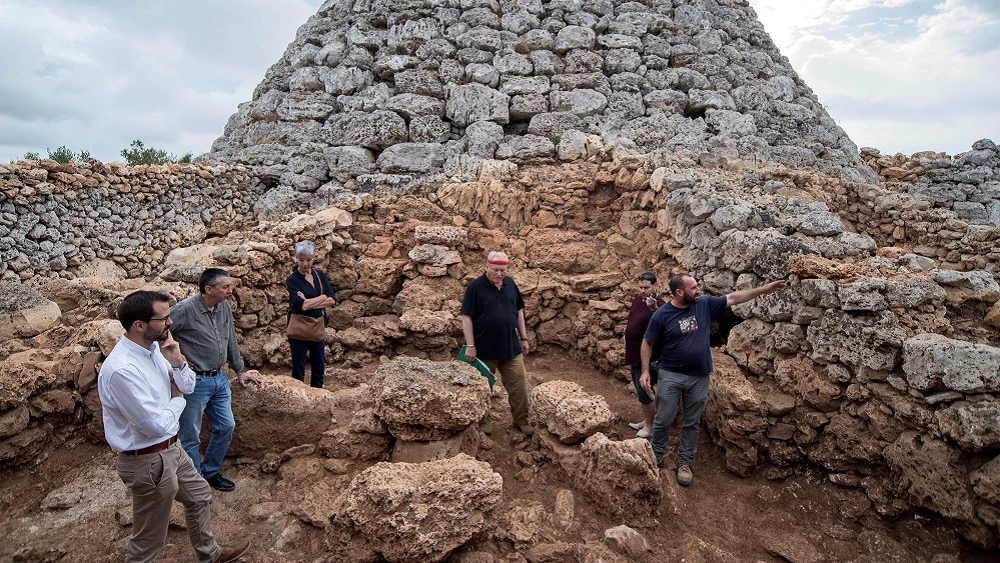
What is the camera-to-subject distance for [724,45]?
8.88 m

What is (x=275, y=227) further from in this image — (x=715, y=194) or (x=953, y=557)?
(x=953, y=557)

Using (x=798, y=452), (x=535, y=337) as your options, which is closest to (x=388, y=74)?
(x=535, y=337)

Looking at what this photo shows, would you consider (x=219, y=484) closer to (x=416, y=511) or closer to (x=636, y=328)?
(x=416, y=511)

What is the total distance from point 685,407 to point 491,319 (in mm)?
1682

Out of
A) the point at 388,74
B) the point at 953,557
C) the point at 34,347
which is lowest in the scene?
the point at 953,557

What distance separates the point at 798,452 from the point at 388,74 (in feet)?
24.3

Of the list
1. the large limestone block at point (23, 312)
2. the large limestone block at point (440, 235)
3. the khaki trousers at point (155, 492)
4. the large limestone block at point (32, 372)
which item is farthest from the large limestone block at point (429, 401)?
the large limestone block at point (23, 312)

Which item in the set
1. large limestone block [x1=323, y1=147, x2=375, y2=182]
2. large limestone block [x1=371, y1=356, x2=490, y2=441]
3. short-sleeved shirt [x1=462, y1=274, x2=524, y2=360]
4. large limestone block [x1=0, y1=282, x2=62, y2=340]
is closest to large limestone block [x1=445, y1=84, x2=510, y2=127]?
large limestone block [x1=323, y1=147, x2=375, y2=182]

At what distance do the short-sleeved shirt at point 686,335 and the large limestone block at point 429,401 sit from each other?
1.39 metres

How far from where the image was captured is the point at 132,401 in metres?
2.58

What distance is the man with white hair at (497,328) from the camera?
4492 mm

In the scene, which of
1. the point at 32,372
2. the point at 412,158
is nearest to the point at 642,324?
the point at 412,158

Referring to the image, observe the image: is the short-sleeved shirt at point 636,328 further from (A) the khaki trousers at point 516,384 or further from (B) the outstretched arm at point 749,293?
(A) the khaki trousers at point 516,384

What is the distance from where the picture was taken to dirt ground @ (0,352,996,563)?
3.28 m
